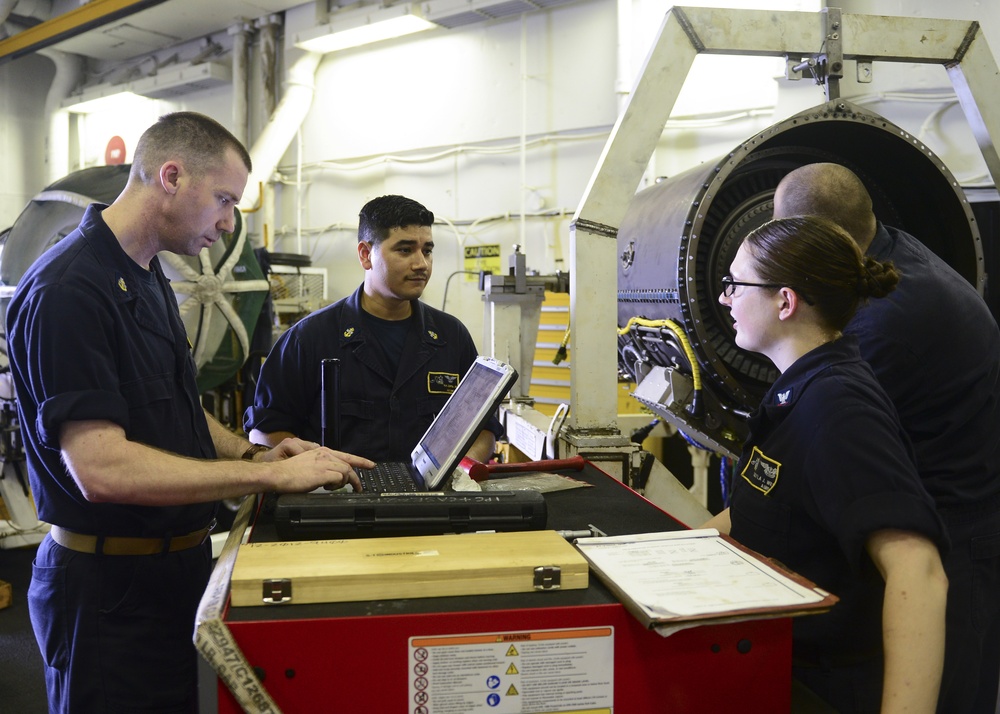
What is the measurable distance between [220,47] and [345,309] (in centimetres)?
646

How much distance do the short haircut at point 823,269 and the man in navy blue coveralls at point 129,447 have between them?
0.77 metres

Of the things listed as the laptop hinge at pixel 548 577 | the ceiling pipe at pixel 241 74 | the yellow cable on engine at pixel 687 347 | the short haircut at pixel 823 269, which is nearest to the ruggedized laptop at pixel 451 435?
→ the laptop hinge at pixel 548 577

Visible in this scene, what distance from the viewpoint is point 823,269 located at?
1188mm

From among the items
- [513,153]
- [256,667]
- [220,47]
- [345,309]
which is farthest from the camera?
[220,47]

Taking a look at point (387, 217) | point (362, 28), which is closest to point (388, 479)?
point (387, 217)

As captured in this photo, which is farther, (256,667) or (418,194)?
(418,194)

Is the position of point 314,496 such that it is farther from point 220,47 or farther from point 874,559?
point 220,47

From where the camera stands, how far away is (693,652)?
2.84ft

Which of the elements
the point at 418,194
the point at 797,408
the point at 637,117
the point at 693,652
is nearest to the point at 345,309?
the point at 637,117

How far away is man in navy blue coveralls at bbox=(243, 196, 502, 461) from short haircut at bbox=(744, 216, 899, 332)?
0.93 meters

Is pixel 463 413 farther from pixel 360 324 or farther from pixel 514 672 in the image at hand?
pixel 360 324

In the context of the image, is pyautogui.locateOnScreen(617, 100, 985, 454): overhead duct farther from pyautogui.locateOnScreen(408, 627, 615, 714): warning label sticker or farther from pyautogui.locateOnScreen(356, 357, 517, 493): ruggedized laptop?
pyautogui.locateOnScreen(408, 627, 615, 714): warning label sticker

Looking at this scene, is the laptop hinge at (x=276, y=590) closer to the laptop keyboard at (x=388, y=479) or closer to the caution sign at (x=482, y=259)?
the laptop keyboard at (x=388, y=479)

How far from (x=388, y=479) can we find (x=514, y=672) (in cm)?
57
